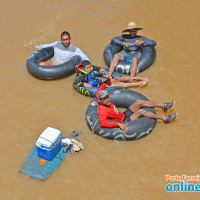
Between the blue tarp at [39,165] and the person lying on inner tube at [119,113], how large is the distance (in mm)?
1021

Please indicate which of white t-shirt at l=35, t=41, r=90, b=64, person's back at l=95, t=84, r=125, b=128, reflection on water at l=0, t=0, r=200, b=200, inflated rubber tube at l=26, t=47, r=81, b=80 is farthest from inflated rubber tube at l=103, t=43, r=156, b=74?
person's back at l=95, t=84, r=125, b=128

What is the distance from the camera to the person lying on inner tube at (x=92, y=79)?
6.28 metres

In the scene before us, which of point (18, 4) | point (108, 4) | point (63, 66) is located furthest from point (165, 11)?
point (18, 4)

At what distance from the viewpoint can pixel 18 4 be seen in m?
9.77

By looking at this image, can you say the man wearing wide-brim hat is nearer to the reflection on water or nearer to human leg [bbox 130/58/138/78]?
human leg [bbox 130/58/138/78]

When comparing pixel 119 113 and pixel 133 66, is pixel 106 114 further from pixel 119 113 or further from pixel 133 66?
pixel 133 66

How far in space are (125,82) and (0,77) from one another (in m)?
3.16

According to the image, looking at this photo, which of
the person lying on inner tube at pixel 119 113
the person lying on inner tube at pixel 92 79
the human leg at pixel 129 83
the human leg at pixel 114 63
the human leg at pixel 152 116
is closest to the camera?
the person lying on inner tube at pixel 119 113

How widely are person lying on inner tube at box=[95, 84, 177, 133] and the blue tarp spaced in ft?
3.35

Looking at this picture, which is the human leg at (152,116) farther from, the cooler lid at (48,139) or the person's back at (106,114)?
the cooler lid at (48,139)

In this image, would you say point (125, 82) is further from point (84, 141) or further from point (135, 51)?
point (84, 141)

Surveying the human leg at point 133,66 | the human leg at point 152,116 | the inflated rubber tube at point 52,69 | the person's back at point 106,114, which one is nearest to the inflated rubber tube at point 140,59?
the human leg at point 133,66

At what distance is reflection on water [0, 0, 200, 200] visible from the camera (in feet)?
15.4

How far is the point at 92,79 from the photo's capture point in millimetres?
6430
